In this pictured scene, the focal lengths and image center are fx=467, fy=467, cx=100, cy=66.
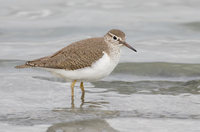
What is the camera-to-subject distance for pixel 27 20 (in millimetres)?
17125

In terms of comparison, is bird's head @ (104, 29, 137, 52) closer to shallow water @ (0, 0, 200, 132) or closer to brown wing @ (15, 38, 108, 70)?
brown wing @ (15, 38, 108, 70)

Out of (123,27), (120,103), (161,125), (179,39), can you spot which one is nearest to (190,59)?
(179,39)

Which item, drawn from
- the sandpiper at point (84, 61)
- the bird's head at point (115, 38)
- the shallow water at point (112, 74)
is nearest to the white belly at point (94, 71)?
the sandpiper at point (84, 61)

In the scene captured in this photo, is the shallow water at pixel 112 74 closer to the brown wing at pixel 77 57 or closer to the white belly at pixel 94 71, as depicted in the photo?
the white belly at pixel 94 71

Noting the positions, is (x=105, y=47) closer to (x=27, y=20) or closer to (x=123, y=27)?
(x=123, y=27)

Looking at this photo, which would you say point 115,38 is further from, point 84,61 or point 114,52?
point 84,61

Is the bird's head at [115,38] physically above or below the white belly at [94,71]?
above

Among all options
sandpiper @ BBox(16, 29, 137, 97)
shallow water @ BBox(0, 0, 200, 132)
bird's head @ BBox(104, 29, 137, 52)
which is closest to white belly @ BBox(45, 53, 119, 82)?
sandpiper @ BBox(16, 29, 137, 97)

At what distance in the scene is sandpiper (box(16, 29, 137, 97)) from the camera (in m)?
9.38

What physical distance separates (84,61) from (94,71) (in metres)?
0.31

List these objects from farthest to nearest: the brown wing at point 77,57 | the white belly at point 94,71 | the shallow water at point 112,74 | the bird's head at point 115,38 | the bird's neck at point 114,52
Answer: the bird's head at point 115,38 < the bird's neck at point 114,52 < the brown wing at point 77,57 < the white belly at point 94,71 < the shallow water at point 112,74

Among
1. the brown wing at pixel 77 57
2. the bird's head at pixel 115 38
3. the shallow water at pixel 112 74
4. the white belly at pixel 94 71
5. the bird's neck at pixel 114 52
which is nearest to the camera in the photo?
the shallow water at pixel 112 74

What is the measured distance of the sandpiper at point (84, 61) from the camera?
9.38 metres

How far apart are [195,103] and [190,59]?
166 inches
